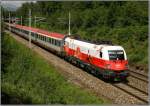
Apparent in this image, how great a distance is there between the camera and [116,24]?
58625 mm

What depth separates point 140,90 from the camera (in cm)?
2328

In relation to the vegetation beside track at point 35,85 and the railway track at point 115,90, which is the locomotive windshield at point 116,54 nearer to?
the railway track at point 115,90

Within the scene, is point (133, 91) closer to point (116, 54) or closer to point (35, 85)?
point (116, 54)

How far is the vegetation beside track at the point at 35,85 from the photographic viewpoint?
18.3 m

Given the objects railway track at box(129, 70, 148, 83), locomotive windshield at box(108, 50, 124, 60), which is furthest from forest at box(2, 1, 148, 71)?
locomotive windshield at box(108, 50, 124, 60)

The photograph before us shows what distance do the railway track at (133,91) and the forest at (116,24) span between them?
7.60 m

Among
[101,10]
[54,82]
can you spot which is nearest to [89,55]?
[54,82]

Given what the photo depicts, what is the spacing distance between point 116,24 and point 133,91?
119 ft

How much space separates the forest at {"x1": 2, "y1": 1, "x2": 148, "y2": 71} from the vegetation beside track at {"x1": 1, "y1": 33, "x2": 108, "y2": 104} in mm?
9804

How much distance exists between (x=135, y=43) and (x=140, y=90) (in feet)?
67.5

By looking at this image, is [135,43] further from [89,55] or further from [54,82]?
[54,82]

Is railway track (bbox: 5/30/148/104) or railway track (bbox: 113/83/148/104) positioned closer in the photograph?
railway track (bbox: 5/30/148/104)

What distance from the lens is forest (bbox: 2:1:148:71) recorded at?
40.7 meters

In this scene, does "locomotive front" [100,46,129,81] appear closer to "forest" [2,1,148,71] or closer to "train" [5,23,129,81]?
"train" [5,23,129,81]
